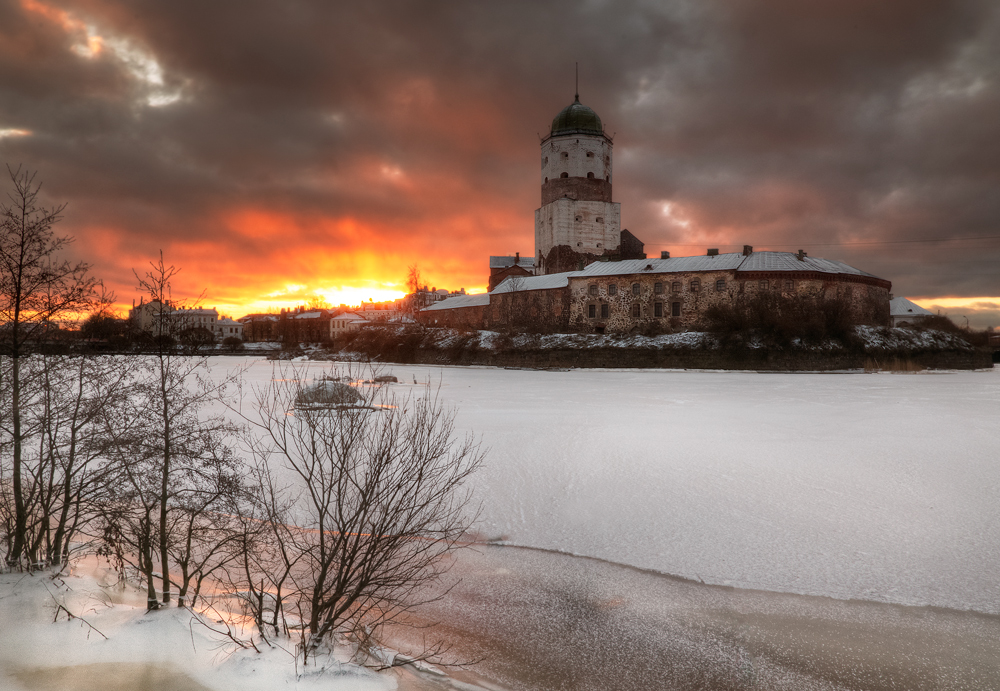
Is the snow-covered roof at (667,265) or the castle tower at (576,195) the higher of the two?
the castle tower at (576,195)

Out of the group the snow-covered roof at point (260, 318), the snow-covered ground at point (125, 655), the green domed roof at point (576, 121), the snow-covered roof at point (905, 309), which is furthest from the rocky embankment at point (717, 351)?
the snow-covered roof at point (260, 318)

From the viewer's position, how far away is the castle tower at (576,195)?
53.8 meters

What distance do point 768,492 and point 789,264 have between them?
35063mm

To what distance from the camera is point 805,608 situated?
6.13 meters

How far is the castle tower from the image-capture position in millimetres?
53750

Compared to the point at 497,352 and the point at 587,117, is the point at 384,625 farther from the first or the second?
the point at 587,117

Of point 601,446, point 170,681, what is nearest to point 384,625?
point 170,681

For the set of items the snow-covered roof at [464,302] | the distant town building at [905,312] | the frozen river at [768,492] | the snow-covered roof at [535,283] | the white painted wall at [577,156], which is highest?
the white painted wall at [577,156]

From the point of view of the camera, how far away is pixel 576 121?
54.9 m

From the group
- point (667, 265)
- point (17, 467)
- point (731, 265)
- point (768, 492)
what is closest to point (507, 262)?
point (667, 265)

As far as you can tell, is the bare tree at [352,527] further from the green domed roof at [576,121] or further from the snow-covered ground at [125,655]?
the green domed roof at [576,121]

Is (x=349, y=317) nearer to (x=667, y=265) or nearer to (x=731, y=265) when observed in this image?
(x=667, y=265)

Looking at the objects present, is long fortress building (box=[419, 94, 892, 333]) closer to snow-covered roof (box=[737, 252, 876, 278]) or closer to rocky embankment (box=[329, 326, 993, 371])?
snow-covered roof (box=[737, 252, 876, 278])

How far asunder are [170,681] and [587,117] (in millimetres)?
57130
